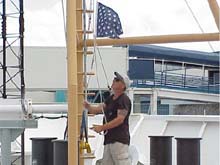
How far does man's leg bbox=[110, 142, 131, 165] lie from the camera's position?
231 inches

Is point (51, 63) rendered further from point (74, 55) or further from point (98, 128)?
point (74, 55)

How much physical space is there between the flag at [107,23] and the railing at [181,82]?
20.9 m

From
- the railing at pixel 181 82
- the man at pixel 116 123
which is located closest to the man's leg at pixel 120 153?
the man at pixel 116 123

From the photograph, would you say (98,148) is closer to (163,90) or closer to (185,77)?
(163,90)

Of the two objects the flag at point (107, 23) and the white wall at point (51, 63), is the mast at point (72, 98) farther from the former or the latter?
the white wall at point (51, 63)

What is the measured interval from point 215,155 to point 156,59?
18556 millimetres

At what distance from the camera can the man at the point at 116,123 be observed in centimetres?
569

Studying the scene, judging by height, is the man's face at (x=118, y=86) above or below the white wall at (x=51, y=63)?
below

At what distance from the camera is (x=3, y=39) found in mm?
9164

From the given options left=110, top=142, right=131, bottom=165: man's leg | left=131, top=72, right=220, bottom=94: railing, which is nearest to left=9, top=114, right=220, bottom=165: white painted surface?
left=110, top=142, right=131, bottom=165: man's leg

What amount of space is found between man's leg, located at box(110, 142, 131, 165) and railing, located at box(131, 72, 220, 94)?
21.1m

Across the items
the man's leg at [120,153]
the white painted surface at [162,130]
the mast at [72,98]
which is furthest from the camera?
the white painted surface at [162,130]

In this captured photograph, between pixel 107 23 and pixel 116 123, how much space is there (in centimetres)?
110

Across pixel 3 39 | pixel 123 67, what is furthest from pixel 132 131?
pixel 123 67
